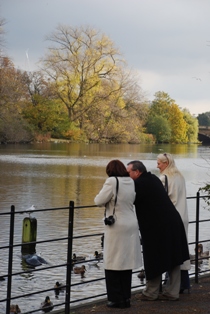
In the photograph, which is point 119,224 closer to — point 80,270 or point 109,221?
point 109,221

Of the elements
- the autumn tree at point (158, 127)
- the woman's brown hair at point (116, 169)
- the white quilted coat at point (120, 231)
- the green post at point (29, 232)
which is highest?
the autumn tree at point (158, 127)

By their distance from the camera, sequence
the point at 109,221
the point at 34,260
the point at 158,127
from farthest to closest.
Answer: the point at 158,127 → the point at 34,260 → the point at 109,221

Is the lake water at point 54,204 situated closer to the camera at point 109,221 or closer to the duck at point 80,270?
the duck at point 80,270

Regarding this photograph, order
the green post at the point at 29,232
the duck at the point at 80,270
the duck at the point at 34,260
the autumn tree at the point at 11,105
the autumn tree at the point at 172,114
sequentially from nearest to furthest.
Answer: the duck at the point at 80,270 → the duck at the point at 34,260 → the green post at the point at 29,232 → the autumn tree at the point at 11,105 → the autumn tree at the point at 172,114

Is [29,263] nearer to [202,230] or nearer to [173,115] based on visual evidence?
[202,230]

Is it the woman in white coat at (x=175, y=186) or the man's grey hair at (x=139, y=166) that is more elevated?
the man's grey hair at (x=139, y=166)

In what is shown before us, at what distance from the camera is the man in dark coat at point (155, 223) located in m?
7.64

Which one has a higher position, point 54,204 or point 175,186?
point 175,186

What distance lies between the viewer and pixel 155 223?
25.2 feet

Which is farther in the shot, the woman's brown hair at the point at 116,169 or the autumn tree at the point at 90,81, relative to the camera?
the autumn tree at the point at 90,81

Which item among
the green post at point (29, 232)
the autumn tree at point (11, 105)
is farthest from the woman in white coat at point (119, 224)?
the autumn tree at point (11, 105)

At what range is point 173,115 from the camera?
450 ft

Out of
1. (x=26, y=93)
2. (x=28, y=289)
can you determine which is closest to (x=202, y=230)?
(x=28, y=289)

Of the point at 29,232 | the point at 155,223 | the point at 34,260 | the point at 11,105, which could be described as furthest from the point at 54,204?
the point at 11,105
